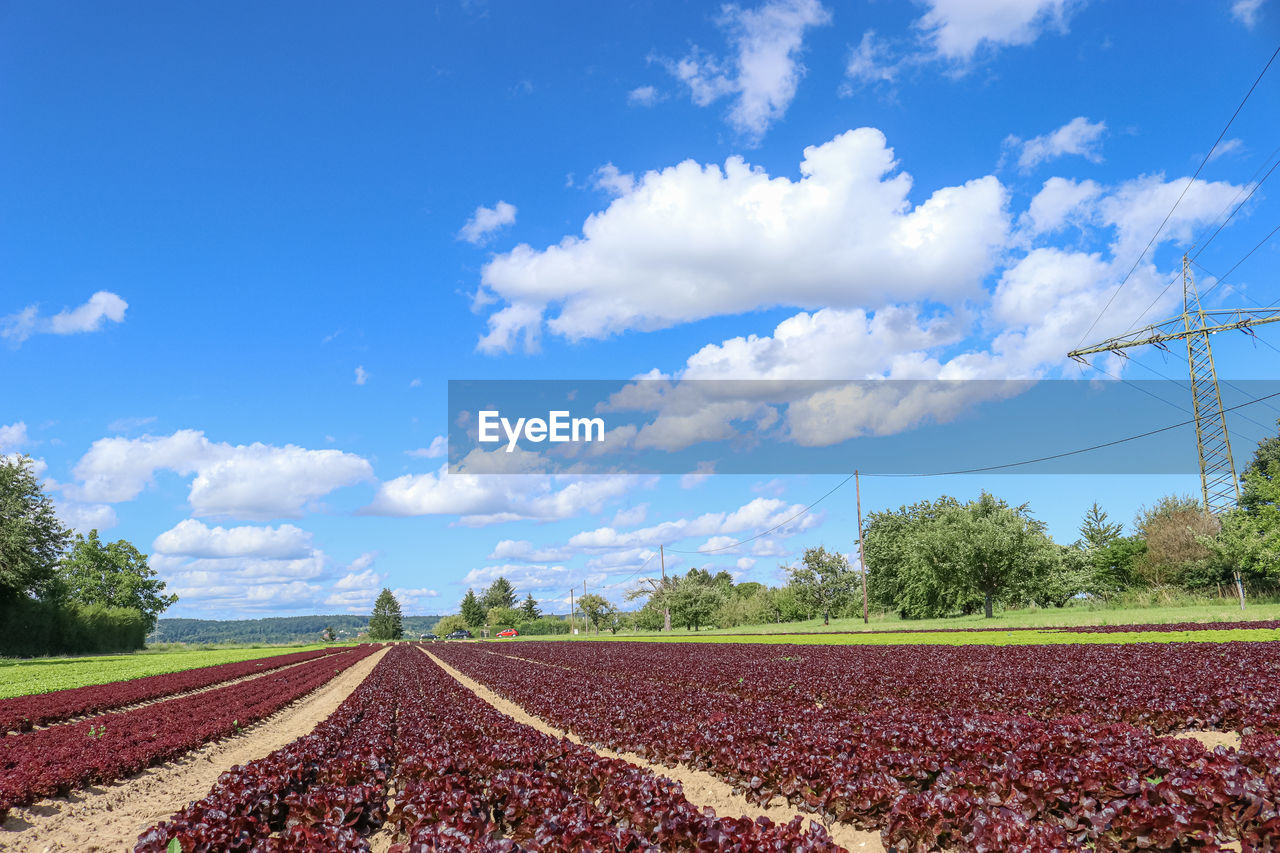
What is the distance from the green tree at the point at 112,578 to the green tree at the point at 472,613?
177ft

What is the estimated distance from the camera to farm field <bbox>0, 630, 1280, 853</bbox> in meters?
6.78

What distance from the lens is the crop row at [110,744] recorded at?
37.4ft

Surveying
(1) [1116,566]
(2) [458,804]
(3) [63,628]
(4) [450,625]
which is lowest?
(4) [450,625]

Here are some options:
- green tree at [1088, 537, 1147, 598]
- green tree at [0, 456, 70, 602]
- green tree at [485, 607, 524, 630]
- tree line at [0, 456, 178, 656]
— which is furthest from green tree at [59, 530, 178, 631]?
green tree at [1088, 537, 1147, 598]

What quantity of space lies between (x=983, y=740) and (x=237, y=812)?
31.3 ft

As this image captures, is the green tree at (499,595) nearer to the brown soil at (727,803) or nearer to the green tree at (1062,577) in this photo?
the green tree at (1062,577)

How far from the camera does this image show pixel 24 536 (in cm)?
6016

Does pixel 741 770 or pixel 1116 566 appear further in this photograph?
pixel 1116 566

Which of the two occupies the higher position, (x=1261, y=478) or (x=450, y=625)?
(x=1261, y=478)

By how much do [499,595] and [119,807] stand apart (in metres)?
160

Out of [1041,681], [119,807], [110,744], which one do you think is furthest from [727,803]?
[110,744]

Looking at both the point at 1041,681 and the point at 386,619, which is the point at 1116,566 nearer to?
the point at 1041,681

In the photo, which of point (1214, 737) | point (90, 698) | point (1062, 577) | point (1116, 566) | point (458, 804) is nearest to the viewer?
point (458, 804)

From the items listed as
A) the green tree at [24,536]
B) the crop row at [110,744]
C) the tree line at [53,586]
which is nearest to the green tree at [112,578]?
the tree line at [53,586]
